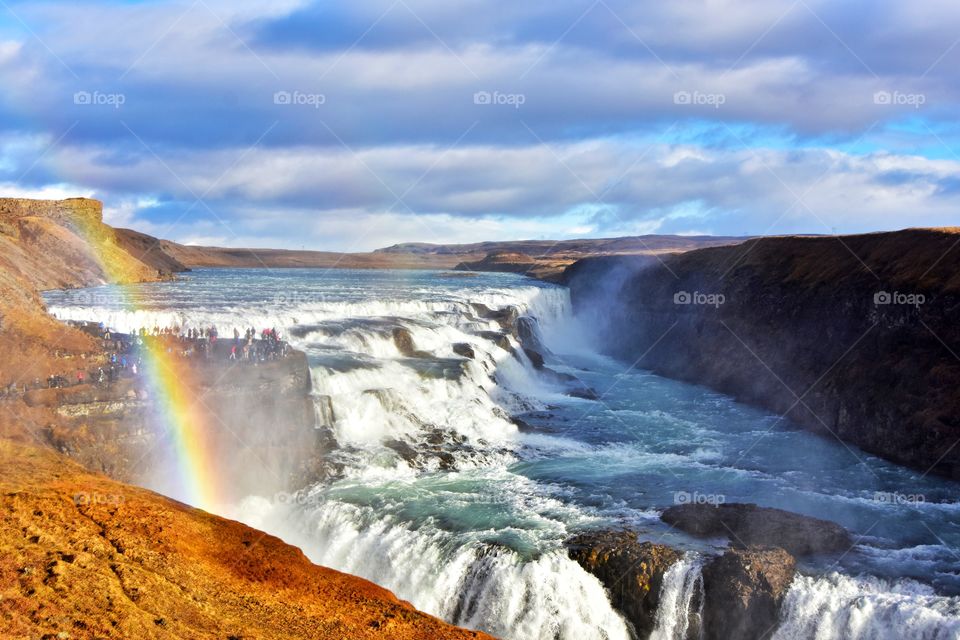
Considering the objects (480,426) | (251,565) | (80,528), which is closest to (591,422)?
(480,426)

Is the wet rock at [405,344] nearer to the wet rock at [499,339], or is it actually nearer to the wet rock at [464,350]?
the wet rock at [464,350]

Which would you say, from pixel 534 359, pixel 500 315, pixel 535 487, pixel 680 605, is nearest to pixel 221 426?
pixel 535 487

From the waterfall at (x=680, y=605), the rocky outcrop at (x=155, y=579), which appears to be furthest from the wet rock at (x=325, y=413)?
the waterfall at (x=680, y=605)

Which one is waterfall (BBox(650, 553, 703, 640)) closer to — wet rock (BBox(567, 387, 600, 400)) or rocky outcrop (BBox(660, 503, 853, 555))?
rocky outcrop (BBox(660, 503, 853, 555))

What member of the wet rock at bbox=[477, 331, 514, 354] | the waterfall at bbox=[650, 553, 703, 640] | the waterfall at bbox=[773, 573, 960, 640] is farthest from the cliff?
the wet rock at bbox=[477, 331, 514, 354]

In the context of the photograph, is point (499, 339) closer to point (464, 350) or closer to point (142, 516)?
point (464, 350)

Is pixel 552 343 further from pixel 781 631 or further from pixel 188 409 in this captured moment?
pixel 781 631
